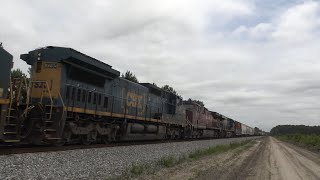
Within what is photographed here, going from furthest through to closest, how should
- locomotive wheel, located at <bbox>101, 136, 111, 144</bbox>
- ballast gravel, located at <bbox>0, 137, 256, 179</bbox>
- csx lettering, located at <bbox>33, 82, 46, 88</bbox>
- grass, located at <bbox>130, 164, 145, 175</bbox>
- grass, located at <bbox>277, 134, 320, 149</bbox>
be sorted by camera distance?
grass, located at <bbox>277, 134, 320, 149</bbox> → locomotive wheel, located at <bbox>101, 136, 111, 144</bbox> → csx lettering, located at <bbox>33, 82, 46, 88</bbox> → grass, located at <bbox>130, 164, 145, 175</bbox> → ballast gravel, located at <bbox>0, 137, 256, 179</bbox>

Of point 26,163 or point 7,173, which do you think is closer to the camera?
point 7,173

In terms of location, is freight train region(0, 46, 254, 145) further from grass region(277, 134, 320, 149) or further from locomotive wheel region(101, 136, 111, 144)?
grass region(277, 134, 320, 149)

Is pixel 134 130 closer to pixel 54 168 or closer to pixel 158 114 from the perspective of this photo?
pixel 158 114

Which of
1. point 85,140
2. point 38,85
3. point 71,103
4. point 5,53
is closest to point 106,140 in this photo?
point 85,140

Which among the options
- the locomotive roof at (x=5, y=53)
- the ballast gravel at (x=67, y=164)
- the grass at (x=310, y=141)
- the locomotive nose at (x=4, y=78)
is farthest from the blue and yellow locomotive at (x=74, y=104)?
the grass at (x=310, y=141)

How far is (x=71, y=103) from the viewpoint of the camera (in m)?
16.1

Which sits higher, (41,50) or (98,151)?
(41,50)

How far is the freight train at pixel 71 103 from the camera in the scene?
12750 mm

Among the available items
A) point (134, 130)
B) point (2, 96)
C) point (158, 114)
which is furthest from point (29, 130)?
point (158, 114)

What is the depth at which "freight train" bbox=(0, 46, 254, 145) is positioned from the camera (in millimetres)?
12750

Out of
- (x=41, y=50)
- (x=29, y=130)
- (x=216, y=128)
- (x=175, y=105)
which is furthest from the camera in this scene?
(x=216, y=128)

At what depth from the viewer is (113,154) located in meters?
14.1

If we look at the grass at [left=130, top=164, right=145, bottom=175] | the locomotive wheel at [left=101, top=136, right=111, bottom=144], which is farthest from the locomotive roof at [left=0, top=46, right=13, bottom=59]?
the locomotive wheel at [left=101, top=136, right=111, bottom=144]

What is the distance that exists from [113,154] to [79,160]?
259 cm
